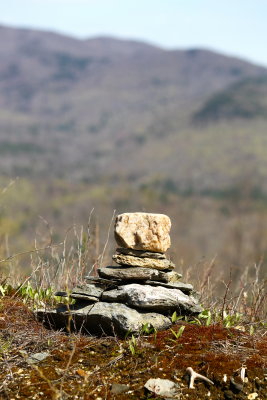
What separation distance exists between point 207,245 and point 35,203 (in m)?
63.6

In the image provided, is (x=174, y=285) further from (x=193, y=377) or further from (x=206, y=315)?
(x=193, y=377)

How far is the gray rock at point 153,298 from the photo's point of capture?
5465 mm

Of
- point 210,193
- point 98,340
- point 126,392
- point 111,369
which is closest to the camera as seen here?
point 126,392

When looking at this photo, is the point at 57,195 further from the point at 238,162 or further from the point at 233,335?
the point at 233,335

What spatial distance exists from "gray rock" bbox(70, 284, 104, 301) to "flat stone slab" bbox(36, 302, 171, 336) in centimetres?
9

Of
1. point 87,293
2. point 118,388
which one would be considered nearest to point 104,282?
point 87,293

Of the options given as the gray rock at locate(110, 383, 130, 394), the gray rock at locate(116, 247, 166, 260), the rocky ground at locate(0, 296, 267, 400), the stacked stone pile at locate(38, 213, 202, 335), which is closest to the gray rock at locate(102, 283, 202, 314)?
the stacked stone pile at locate(38, 213, 202, 335)

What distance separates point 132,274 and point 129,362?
Answer: 1.12 metres

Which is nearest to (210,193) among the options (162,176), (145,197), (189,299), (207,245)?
(145,197)

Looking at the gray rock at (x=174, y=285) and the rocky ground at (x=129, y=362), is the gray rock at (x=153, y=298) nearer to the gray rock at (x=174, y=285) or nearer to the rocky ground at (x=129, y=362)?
the gray rock at (x=174, y=285)

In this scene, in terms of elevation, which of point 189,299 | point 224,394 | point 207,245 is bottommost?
point 207,245

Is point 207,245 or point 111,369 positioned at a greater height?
point 111,369

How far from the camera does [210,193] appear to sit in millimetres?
133375

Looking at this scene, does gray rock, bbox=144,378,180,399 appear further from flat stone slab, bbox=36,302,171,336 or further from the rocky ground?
flat stone slab, bbox=36,302,171,336
